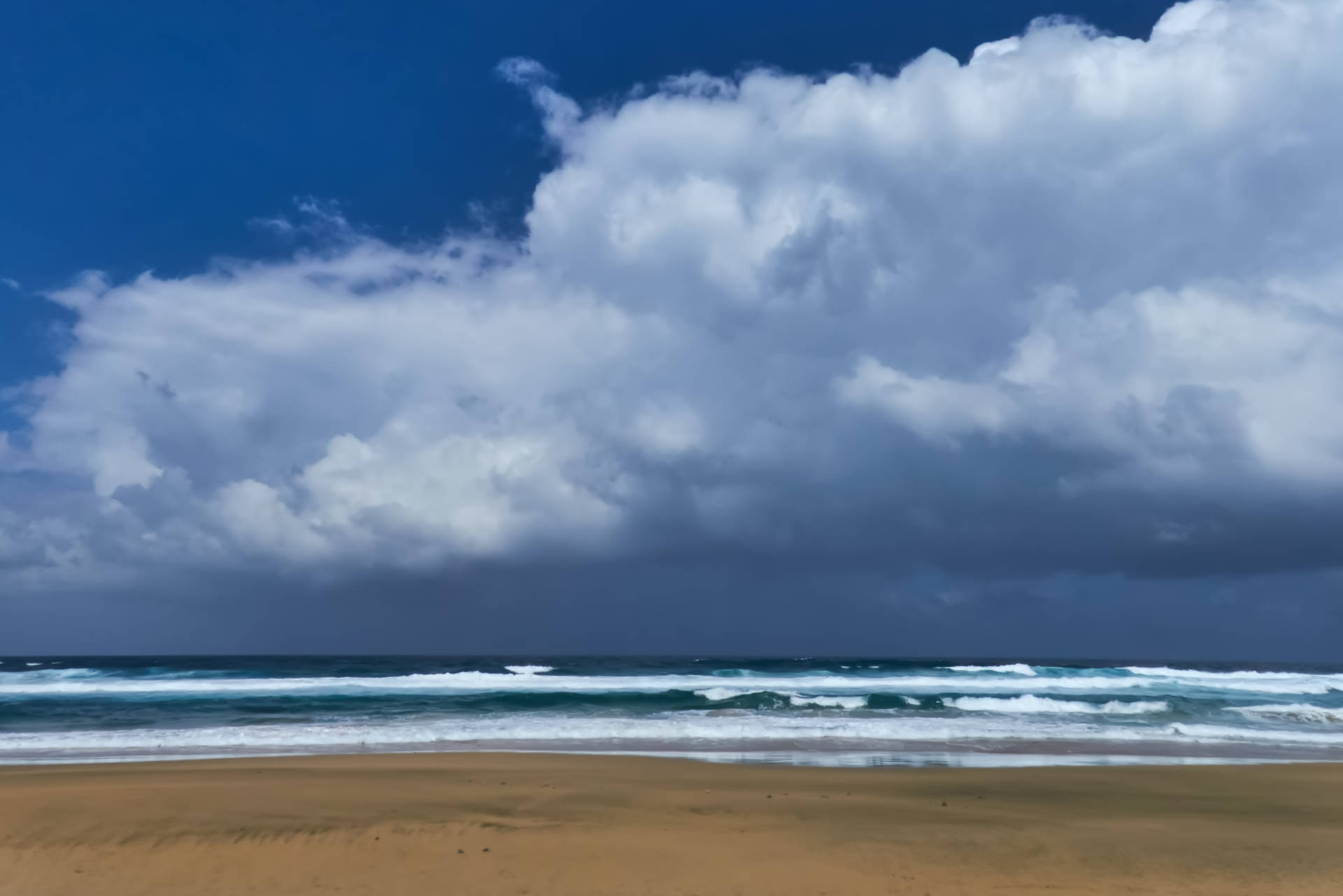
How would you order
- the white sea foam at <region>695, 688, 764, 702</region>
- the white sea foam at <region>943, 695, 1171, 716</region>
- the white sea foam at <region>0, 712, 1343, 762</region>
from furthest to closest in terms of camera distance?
1. the white sea foam at <region>695, 688, 764, 702</region>
2. the white sea foam at <region>943, 695, 1171, 716</region>
3. the white sea foam at <region>0, 712, 1343, 762</region>

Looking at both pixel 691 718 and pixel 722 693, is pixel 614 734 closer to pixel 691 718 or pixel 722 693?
pixel 691 718

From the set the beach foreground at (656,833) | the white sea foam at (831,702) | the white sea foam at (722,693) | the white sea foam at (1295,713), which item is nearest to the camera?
the beach foreground at (656,833)

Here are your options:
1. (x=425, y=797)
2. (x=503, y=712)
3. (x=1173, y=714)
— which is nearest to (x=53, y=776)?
(x=425, y=797)

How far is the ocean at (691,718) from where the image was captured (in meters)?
16.4

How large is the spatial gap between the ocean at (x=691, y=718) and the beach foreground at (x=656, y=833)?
3.23 metres

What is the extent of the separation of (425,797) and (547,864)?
3.36 meters

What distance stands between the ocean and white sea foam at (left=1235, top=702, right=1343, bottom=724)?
5.0 inches

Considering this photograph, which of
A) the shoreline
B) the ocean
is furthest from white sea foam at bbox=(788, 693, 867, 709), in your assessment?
the shoreline

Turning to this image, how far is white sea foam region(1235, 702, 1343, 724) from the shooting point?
82.2 ft

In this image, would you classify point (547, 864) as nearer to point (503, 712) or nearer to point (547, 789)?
point (547, 789)

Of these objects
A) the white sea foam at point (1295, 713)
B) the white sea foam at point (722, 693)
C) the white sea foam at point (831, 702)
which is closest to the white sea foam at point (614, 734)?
the white sea foam at point (1295, 713)

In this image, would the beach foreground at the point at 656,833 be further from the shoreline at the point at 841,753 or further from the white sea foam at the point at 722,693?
the white sea foam at the point at 722,693

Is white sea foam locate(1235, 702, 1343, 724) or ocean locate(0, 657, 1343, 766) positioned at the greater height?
ocean locate(0, 657, 1343, 766)

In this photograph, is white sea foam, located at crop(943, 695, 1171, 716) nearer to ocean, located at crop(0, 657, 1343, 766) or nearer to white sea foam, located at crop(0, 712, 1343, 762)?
ocean, located at crop(0, 657, 1343, 766)
